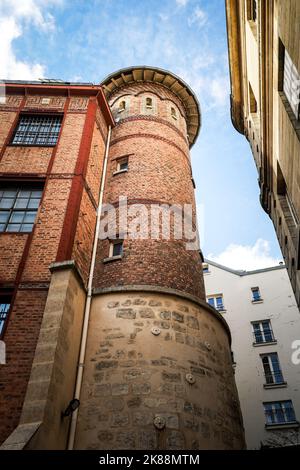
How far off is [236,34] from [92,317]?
14.9 metres

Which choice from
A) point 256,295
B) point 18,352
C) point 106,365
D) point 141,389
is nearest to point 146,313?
point 106,365

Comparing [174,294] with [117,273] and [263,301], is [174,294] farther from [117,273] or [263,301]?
[263,301]

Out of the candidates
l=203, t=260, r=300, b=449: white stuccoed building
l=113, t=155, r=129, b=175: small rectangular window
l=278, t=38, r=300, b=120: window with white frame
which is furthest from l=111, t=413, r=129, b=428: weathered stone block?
l=203, t=260, r=300, b=449: white stuccoed building

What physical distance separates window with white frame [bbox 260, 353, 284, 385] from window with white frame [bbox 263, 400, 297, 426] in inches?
48.1

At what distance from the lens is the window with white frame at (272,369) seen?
2150cm

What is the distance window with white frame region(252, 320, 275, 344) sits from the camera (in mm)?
23483

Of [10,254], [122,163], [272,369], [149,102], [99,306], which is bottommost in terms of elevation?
[99,306]

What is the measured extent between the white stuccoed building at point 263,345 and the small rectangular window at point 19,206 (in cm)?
1793

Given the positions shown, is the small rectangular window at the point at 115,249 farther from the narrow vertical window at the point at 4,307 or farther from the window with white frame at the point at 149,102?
the window with white frame at the point at 149,102

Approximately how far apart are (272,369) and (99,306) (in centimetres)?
1722

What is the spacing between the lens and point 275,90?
10117mm

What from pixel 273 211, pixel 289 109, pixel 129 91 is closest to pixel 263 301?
pixel 273 211

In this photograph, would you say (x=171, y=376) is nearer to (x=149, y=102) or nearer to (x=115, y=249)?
(x=115, y=249)

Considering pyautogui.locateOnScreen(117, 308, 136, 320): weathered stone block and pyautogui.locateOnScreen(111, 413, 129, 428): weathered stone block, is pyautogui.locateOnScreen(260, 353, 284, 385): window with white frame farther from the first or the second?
pyautogui.locateOnScreen(111, 413, 129, 428): weathered stone block
